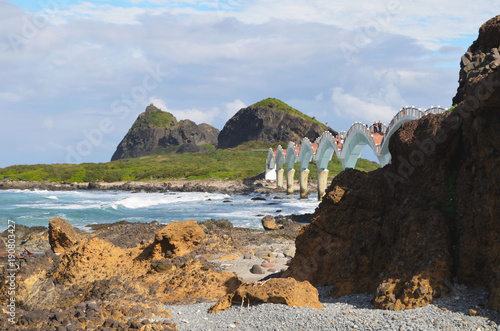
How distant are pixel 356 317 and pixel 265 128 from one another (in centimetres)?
15790

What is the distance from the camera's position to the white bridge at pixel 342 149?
31.1 m

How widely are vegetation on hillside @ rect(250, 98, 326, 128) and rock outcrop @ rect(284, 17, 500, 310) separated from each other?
498 ft

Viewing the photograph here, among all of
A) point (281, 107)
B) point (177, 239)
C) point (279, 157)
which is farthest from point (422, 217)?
point (281, 107)

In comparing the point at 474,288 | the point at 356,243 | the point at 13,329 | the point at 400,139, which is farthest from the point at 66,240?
the point at 474,288

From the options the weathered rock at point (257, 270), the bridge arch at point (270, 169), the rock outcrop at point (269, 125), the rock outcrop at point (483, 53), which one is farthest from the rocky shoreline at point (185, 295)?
the rock outcrop at point (269, 125)

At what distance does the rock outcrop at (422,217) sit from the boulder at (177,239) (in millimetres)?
5224

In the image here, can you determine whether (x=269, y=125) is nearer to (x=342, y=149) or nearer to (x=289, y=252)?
(x=342, y=149)

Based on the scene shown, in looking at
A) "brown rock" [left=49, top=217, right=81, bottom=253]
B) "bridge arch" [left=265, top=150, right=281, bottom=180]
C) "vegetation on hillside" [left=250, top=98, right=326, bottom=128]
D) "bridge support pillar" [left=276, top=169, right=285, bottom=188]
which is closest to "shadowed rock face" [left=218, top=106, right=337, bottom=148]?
"vegetation on hillside" [left=250, top=98, right=326, bottom=128]

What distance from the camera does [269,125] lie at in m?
165

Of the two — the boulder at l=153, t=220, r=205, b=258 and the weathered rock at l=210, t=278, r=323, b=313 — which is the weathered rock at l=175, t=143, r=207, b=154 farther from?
the weathered rock at l=210, t=278, r=323, b=313

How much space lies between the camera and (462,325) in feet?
25.7

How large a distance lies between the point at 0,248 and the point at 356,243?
17591 mm

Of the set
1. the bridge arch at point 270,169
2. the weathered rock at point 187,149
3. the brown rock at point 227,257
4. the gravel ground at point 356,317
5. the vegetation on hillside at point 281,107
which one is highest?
the vegetation on hillside at point 281,107

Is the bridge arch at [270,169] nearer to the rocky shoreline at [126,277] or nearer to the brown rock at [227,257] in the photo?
the rocky shoreline at [126,277]
